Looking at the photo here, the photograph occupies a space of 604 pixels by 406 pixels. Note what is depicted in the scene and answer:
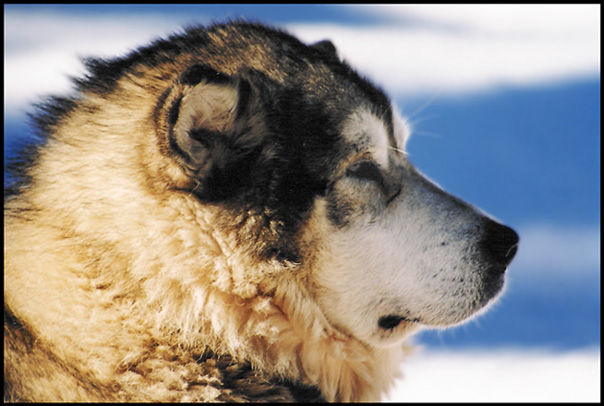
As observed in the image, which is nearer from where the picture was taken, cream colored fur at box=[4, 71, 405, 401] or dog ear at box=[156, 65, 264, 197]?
dog ear at box=[156, 65, 264, 197]

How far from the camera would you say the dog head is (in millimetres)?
3580

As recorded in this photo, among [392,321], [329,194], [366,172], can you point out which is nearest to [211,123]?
[329,194]

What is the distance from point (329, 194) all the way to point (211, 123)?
0.69 metres

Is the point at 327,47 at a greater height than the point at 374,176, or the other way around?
the point at 327,47

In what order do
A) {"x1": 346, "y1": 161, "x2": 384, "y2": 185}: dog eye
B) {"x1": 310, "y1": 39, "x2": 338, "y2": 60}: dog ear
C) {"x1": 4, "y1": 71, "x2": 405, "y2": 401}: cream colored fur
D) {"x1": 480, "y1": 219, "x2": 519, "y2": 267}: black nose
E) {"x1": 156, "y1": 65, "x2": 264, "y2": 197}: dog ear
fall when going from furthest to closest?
1. {"x1": 310, "y1": 39, "x2": 338, "y2": 60}: dog ear
2. {"x1": 480, "y1": 219, "x2": 519, "y2": 267}: black nose
3. {"x1": 346, "y1": 161, "x2": 384, "y2": 185}: dog eye
4. {"x1": 4, "y1": 71, "x2": 405, "y2": 401}: cream colored fur
5. {"x1": 156, "y1": 65, "x2": 264, "y2": 197}: dog ear

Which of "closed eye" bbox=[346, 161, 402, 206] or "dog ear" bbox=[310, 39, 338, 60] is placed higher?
"dog ear" bbox=[310, 39, 338, 60]

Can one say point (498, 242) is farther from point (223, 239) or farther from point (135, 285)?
point (135, 285)

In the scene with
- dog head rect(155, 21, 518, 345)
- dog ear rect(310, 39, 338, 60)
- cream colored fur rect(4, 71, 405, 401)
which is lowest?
cream colored fur rect(4, 71, 405, 401)

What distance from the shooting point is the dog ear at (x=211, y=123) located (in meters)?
3.42

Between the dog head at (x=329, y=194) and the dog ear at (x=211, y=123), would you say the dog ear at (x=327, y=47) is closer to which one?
the dog head at (x=329, y=194)

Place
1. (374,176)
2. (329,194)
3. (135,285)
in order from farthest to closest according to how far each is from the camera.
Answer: (374,176) < (329,194) < (135,285)

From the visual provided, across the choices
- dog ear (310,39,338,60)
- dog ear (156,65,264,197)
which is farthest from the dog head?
→ dog ear (310,39,338,60)

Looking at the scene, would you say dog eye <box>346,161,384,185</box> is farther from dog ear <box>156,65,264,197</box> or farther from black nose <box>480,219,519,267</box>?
black nose <box>480,219,519,267</box>

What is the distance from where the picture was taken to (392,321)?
12.8ft
